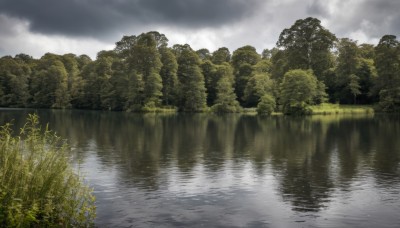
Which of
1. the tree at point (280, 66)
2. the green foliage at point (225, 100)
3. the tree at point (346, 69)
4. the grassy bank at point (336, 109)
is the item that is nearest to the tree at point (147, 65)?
the green foliage at point (225, 100)

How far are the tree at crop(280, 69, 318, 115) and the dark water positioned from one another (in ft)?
174

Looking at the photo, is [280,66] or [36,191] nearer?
[36,191]

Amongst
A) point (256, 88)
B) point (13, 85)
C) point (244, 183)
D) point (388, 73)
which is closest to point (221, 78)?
point (256, 88)

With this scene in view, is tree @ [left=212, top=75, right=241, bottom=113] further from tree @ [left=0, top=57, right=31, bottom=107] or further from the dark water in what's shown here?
the dark water

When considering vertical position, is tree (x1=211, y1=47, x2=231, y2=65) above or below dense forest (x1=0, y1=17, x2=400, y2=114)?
above

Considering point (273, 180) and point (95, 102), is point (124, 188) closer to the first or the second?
point (273, 180)

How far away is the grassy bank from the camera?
9650cm

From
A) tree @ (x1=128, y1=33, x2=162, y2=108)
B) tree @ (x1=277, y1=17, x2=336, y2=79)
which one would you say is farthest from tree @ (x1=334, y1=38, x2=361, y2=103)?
tree @ (x1=128, y1=33, x2=162, y2=108)

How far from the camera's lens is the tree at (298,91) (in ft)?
302

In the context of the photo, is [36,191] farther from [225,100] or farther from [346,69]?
[346,69]

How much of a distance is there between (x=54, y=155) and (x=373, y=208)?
1240 cm

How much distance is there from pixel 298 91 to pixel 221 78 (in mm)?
30877

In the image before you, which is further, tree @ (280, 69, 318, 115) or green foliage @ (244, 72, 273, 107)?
green foliage @ (244, 72, 273, 107)

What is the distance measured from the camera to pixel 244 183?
71.0ft
